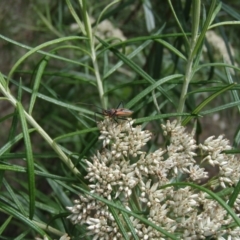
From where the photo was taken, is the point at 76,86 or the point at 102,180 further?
the point at 76,86

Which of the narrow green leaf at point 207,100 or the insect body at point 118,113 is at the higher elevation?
the narrow green leaf at point 207,100

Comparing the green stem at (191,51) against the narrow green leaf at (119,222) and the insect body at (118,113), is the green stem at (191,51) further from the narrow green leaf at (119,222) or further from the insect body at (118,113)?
the narrow green leaf at (119,222)

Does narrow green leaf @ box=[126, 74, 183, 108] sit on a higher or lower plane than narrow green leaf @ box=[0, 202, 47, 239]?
higher

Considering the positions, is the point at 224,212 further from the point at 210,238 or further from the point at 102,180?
the point at 102,180

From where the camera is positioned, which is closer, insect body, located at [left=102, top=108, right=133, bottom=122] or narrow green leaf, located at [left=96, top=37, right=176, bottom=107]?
insect body, located at [left=102, top=108, right=133, bottom=122]

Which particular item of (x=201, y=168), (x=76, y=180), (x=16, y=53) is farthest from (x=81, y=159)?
(x=16, y=53)

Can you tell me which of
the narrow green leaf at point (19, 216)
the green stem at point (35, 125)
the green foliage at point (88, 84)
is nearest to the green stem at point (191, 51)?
the green foliage at point (88, 84)

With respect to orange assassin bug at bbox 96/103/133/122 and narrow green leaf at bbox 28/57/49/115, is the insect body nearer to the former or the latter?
orange assassin bug at bbox 96/103/133/122

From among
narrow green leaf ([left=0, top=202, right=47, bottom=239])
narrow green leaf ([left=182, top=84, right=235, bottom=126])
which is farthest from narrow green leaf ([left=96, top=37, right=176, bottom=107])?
narrow green leaf ([left=0, top=202, right=47, bottom=239])
